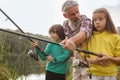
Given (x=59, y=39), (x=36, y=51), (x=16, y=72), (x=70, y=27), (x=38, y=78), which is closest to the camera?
(x=70, y=27)

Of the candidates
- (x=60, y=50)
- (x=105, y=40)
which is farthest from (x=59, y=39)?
(x=105, y=40)

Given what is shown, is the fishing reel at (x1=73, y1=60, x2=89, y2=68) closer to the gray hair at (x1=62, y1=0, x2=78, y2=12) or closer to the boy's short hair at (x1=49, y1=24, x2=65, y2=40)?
the gray hair at (x1=62, y1=0, x2=78, y2=12)

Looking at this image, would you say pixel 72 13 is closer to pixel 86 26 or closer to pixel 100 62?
pixel 86 26

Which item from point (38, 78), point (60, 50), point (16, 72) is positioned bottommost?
point (38, 78)

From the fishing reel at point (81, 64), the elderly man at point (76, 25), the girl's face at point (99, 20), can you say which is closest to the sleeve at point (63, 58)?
the elderly man at point (76, 25)

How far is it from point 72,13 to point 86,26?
0.62 feet

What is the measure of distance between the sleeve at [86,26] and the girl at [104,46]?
0.06 meters

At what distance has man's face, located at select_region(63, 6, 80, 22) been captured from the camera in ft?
13.4

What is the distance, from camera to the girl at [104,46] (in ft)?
13.3

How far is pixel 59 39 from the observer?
203 inches

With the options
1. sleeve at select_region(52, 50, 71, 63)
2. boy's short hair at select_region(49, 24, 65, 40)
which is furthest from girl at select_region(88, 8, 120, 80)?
boy's short hair at select_region(49, 24, 65, 40)

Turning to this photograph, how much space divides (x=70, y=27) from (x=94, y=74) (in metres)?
0.56

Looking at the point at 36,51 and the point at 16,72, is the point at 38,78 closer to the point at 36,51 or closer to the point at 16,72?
the point at 16,72

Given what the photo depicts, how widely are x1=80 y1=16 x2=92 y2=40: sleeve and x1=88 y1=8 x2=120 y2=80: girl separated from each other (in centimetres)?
6
